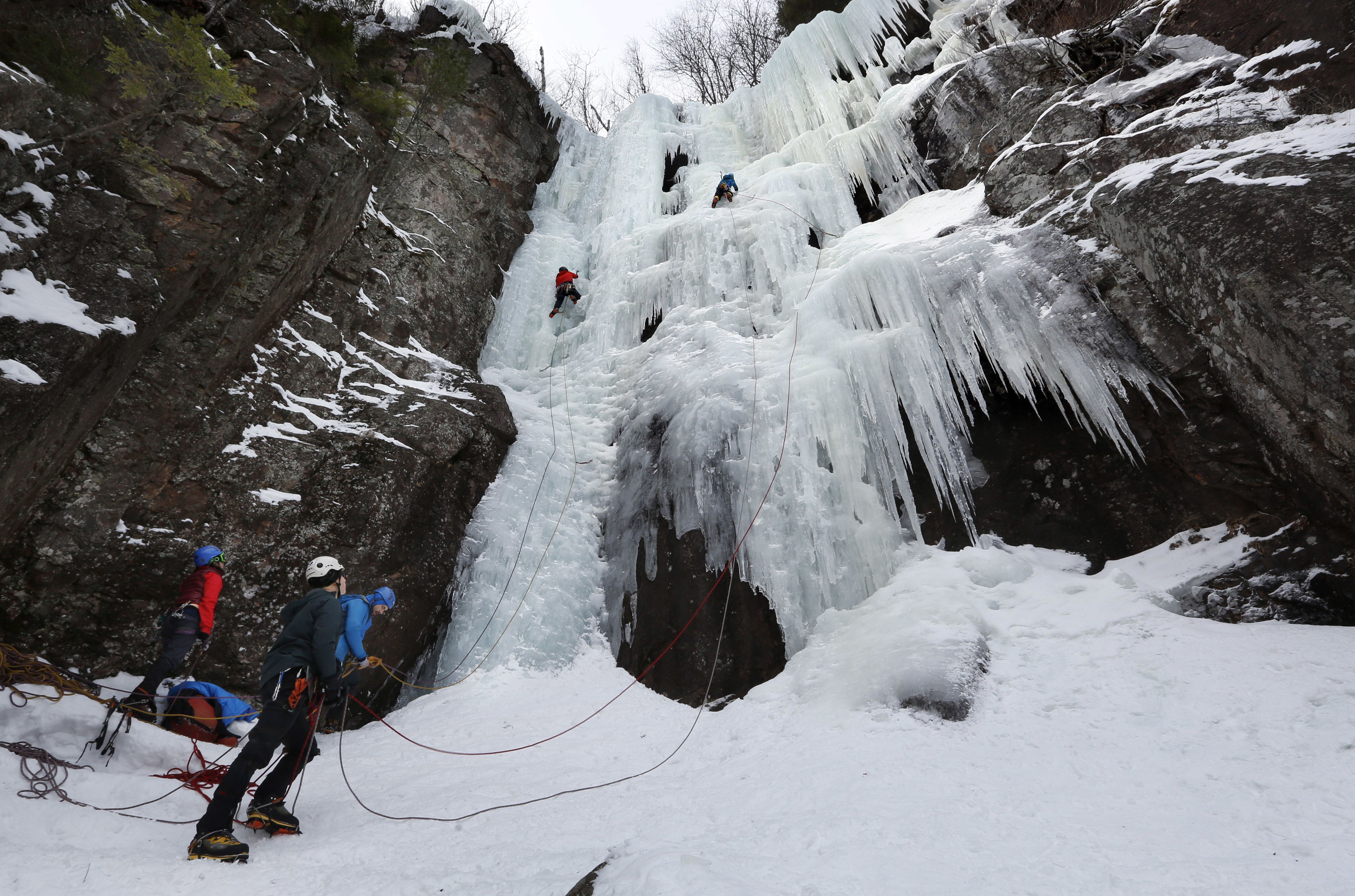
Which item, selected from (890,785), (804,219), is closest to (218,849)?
(890,785)

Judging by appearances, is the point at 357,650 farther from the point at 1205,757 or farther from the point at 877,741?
the point at 1205,757

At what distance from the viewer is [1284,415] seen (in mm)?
3857

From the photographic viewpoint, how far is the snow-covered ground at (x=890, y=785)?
2.26 m

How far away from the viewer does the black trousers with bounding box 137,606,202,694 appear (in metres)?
4.04

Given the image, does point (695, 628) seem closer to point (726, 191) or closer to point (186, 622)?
point (186, 622)

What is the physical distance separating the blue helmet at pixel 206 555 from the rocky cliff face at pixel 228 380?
0.74 meters

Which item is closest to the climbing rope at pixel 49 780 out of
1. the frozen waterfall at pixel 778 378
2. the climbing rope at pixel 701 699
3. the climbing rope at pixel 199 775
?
the climbing rope at pixel 199 775

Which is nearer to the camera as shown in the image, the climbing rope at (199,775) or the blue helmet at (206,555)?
the climbing rope at (199,775)

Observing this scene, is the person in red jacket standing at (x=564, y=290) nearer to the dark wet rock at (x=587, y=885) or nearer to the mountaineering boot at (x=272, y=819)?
the mountaineering boot at (x=272, y=819)

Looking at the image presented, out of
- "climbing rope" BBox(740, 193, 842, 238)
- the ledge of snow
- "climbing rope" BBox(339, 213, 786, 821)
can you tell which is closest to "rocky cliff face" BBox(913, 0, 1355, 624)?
"climbing rope" BBox(339, 213, 786, 821)

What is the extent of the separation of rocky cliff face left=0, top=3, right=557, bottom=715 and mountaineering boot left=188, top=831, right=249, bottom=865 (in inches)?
103

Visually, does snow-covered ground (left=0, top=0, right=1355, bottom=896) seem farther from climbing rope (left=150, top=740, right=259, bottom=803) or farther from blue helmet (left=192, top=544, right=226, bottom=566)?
blue helmet (left=192, top=544, right=226, bottom=566)

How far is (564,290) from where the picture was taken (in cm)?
960

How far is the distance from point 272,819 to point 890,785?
2862 millimetres
